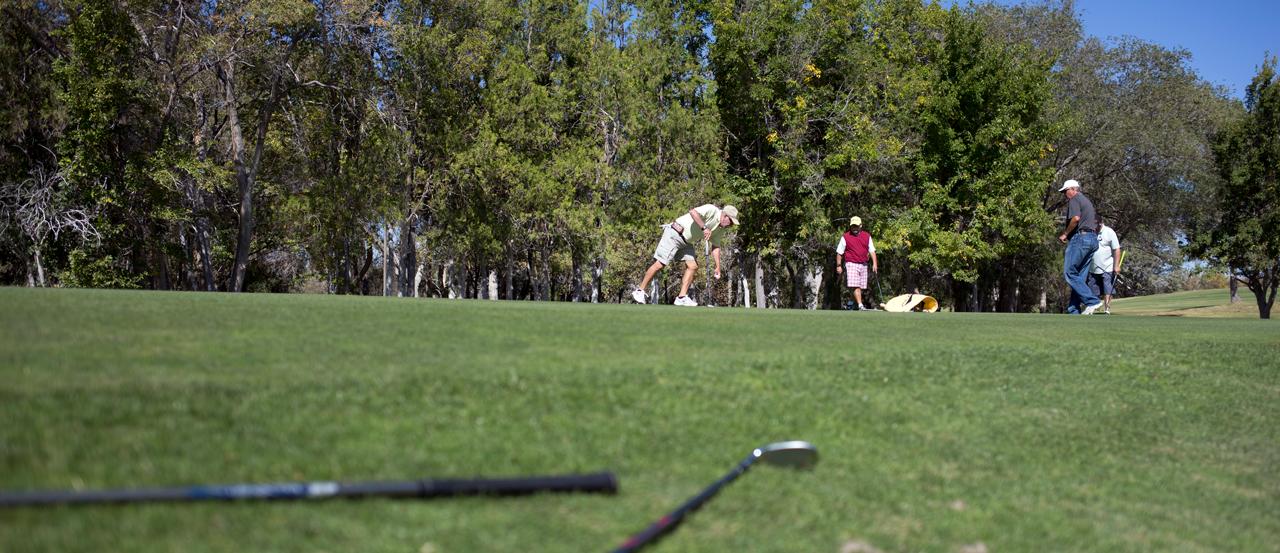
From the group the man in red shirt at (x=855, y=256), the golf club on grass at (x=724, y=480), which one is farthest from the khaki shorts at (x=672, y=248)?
the golf club on grass at (x=724, y=480)

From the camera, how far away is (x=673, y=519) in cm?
399

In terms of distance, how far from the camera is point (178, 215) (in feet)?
98.1

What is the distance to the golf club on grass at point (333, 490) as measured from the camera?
10.7 feet

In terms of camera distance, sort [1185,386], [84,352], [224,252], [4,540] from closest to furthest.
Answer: [4,540]
[84,352]
[1185,386]
[224,252]

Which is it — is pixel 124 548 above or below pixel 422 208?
below

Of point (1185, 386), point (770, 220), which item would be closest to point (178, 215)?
point (770, 220)

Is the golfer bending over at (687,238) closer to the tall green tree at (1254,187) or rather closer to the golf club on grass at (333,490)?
the golf club on grass at (333,490)

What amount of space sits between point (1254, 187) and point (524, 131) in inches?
1186

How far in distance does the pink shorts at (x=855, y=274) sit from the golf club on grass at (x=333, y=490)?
16719mm

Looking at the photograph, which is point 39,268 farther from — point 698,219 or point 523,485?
point 523,485

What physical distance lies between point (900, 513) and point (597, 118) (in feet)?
109

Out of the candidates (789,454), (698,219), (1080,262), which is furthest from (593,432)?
(1080,262)

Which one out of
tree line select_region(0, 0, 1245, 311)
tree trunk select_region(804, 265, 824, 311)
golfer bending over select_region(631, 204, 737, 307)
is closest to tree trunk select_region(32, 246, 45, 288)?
tree line select_region(0, 0, 1245, 311)

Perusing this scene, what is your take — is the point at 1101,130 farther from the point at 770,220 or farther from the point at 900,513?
the point at 900,513
